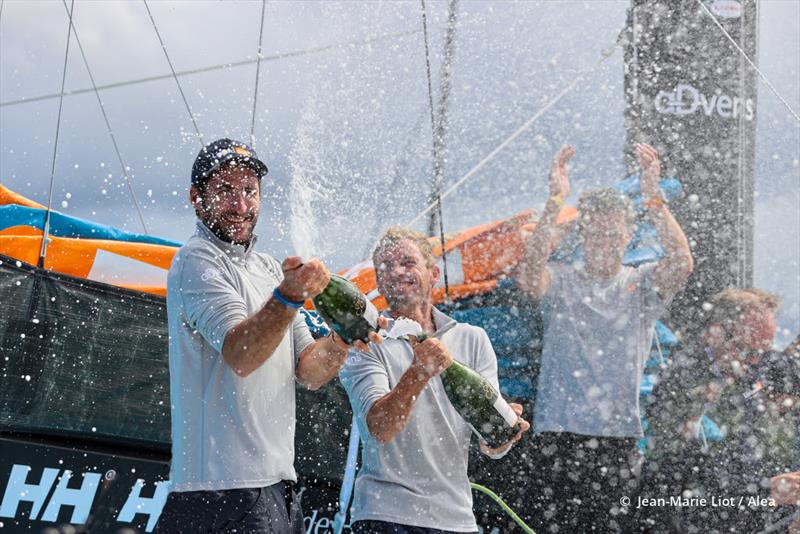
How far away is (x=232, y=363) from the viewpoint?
2053 mm

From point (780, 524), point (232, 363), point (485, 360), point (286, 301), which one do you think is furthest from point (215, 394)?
point (780, 524)

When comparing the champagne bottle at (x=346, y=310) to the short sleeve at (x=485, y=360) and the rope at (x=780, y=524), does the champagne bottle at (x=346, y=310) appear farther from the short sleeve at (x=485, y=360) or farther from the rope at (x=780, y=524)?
the rope at (x=780, y=524)

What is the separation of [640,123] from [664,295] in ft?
3.19

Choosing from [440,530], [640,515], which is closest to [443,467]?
[440,530]

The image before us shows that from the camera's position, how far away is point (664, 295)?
386 centimetres

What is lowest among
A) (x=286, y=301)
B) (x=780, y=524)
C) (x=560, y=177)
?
(x=780, y=524)

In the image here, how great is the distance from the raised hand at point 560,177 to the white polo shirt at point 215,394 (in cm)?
209

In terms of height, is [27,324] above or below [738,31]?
below

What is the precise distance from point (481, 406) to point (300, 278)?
92 cm

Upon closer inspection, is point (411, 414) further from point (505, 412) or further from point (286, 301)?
→ point (286, 301)

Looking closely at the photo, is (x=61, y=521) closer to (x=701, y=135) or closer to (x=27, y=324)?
(x=27, y=324)

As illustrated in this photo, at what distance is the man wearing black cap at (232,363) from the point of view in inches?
80.1

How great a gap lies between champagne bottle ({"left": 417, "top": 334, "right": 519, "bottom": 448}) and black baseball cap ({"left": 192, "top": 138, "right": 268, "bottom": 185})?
892 millimetres
